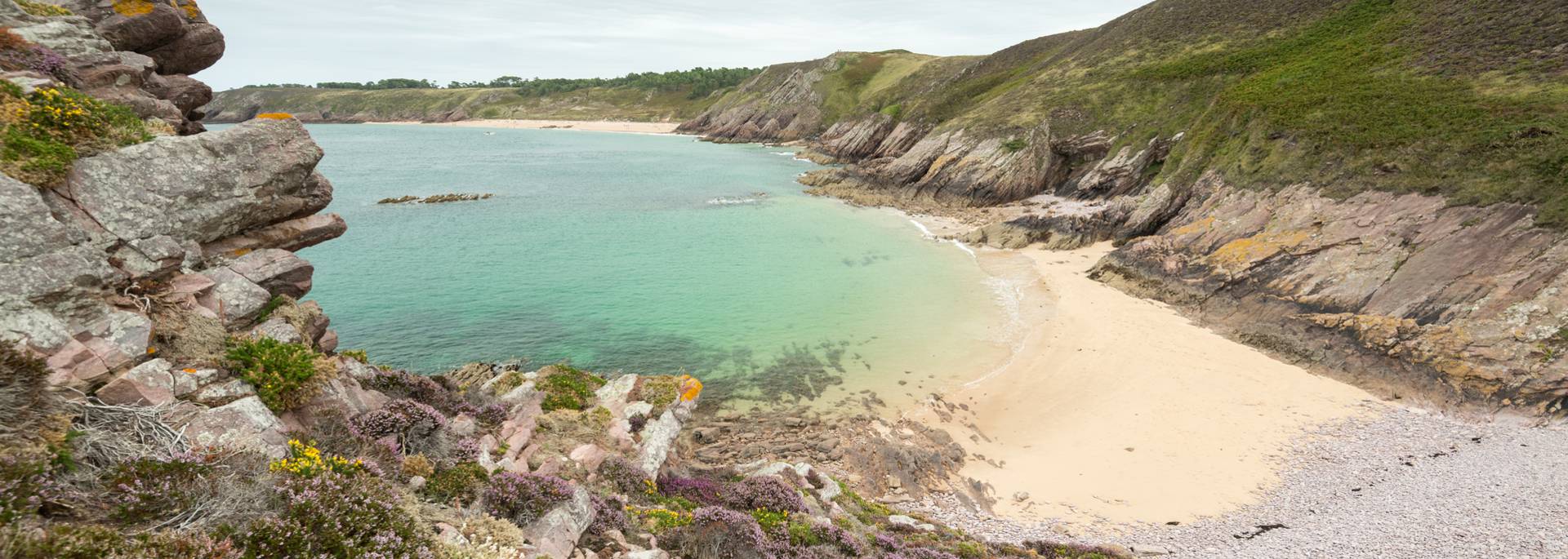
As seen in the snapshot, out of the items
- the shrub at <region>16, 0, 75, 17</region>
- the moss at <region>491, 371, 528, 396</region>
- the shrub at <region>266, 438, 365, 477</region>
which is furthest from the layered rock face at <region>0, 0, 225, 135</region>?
the shrub at <region>266, 438, 365, 477</region>

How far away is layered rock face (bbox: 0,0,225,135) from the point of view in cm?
1266

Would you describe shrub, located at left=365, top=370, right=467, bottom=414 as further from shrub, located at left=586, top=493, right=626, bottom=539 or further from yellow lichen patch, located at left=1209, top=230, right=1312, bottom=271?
yellow lichen patch, located at left=1209, top=230, right=1312, bottom=271

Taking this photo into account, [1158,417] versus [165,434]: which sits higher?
[165,434]

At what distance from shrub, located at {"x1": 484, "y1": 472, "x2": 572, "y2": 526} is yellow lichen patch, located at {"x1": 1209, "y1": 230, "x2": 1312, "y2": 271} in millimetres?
34396

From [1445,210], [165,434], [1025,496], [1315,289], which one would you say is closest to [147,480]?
[165,434]

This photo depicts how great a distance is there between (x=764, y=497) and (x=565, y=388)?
6122 mm

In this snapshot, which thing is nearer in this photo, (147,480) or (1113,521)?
(147,480)

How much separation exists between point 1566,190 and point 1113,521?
25.1 metres

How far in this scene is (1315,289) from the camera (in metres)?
27.8

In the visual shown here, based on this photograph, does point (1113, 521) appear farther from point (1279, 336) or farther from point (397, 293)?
point (397, 293)

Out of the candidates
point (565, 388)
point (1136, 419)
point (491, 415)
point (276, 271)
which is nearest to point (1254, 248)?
point (1136, 419)

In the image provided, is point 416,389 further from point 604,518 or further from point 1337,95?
point 1337,95

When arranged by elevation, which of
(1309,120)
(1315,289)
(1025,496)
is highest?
(1309,120)

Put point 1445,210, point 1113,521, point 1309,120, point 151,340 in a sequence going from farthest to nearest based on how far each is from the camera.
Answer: point 1309,120
point 1445,210
point 1113,521
point 151,340
